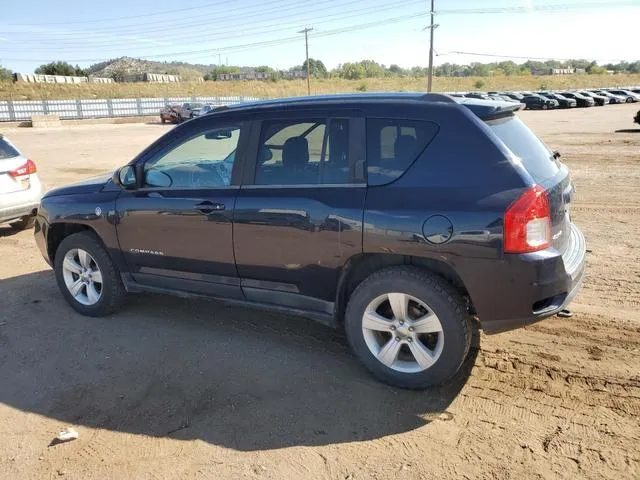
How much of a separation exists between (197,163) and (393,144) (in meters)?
1.83

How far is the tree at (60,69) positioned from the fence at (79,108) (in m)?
70.4

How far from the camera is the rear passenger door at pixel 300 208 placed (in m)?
3.57

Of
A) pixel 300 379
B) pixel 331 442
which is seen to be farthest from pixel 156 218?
pixel 331 442

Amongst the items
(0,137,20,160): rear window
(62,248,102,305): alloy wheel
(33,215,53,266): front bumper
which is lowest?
(62,248,102,305): alloy wheel

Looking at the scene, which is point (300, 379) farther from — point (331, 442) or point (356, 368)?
point (331, 442)

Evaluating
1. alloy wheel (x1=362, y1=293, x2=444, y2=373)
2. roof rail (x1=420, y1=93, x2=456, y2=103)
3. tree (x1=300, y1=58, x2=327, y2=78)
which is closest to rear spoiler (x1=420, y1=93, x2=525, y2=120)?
roof rail (x1=420, y1=93, x2=456, y2=103)

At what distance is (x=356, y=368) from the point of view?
3.88 m

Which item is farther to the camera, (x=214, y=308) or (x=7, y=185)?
(x=7, y=185)

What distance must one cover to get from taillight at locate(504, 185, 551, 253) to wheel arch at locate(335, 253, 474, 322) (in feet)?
1.33

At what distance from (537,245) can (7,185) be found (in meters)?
7.36

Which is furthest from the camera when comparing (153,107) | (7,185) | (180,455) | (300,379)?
(153,107)

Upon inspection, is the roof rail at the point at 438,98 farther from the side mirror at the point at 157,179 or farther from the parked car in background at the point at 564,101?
the parked car in background at the point at 564,101

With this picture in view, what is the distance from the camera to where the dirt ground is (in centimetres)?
292

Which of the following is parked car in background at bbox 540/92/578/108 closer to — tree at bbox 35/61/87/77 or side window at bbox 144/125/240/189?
side window at bbox 144/125/240/189
